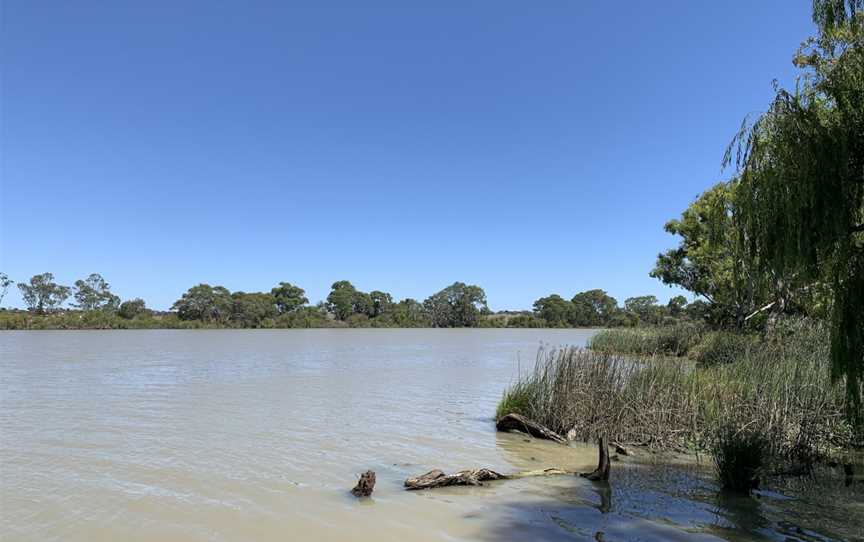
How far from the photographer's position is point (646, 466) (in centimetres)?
824

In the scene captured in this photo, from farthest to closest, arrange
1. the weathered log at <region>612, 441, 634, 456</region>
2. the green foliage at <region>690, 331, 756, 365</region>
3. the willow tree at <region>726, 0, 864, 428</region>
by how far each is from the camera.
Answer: the green foliage at <region>690, 331, 756, 365</region>
the weathered log at <region>612, 441, 634, 456</region>
the willow tree at <region>726, 0, 864, 428</region>

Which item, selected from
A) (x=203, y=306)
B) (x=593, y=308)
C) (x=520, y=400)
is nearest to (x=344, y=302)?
(x=203, y=306)

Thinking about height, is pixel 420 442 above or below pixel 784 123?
below

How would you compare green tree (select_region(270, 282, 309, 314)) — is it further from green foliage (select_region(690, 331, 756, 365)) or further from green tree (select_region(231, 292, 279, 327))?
green foliage (select_region(690, 331, 756, 365))

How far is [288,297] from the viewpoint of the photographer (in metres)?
109

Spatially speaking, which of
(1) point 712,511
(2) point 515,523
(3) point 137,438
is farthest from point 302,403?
(1) point 712,511

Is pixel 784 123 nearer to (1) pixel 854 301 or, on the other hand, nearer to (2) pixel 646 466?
(1) pixel 854 301

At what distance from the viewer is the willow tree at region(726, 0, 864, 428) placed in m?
4.59

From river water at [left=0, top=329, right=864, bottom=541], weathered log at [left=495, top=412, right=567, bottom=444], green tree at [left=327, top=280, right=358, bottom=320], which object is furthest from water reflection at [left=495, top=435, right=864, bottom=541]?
green tree at [left=327, top=280, right=358, bottom=320]

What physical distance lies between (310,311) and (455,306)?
1271 inches

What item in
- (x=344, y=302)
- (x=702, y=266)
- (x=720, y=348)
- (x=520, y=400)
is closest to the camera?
(x=520, y=400)

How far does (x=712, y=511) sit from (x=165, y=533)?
19.3 ft

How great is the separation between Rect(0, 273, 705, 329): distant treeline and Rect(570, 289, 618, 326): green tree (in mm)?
142

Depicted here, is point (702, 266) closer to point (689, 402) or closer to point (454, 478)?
point (689, 402)
